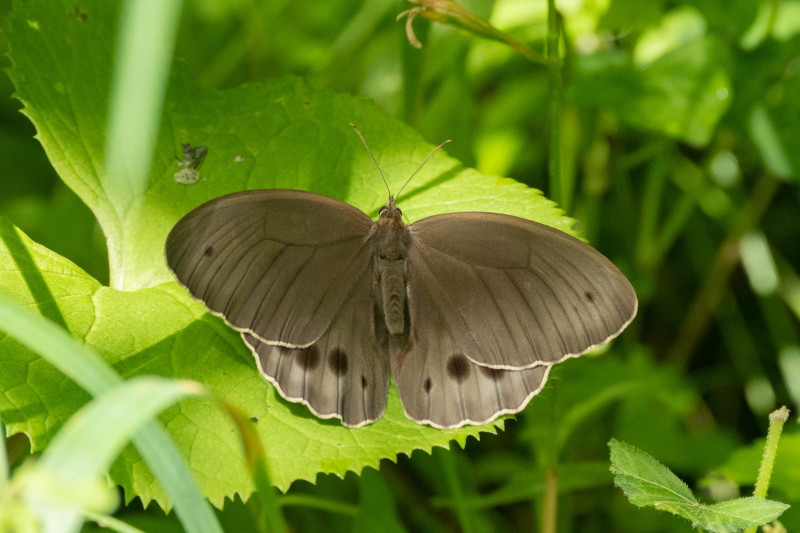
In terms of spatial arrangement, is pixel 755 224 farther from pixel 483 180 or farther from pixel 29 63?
pixel 29 63

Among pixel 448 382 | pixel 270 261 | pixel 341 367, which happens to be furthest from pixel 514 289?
pixel 270 261

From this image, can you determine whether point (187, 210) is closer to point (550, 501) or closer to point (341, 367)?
point (341, 367)

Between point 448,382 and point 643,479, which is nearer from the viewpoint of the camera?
point 643,479

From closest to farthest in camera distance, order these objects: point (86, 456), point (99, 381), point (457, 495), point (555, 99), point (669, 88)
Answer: point (86, 456) < point (99, 381) < point (555, 99) < point (457, 495) < point (669, 88)

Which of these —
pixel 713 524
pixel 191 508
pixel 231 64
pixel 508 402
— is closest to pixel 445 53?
pixel 231 64

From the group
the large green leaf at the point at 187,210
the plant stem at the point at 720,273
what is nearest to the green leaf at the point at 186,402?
the large green leaf at the point at 187,210

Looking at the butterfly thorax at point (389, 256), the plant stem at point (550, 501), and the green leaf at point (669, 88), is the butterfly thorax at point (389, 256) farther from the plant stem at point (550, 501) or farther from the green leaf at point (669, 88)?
the green leaf at point (669, 88)

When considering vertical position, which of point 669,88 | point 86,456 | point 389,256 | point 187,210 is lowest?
point 86,456
